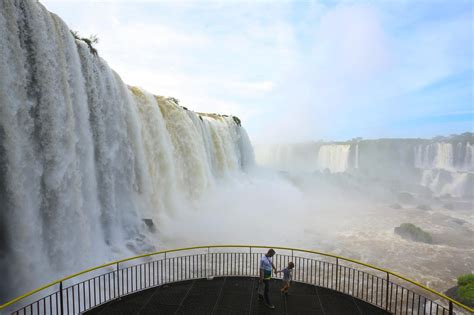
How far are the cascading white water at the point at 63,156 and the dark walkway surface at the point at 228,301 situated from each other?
15.3 feet

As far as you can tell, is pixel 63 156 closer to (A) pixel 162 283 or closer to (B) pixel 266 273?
(A) pixel 162 283

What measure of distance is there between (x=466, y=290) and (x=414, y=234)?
36.3 feet

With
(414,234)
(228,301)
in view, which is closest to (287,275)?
(228,301)

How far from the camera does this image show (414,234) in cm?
2498

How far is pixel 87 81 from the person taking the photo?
15234 millimetres

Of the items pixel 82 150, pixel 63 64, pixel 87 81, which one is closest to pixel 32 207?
pixel 82 150

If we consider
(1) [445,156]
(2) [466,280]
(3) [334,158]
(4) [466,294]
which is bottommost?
(4) [466,294]

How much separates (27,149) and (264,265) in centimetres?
928

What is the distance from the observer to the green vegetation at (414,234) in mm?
24297

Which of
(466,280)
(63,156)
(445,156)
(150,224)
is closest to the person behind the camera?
(63,156)

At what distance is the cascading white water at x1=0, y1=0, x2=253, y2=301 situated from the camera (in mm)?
10141

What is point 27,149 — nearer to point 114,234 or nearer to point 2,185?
point 2,185

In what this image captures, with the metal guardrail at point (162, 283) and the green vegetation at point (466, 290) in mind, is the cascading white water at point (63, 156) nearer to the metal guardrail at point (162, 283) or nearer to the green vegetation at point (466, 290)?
the metal guardrail at point (162, 283)

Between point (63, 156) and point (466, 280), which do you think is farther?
point (466, 280)
